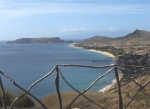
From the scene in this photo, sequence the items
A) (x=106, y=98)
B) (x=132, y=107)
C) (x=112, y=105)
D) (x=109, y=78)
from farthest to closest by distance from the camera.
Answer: (x=109, y=78) < (x=106, y=98) < (x=112, y=105) < (x=132, y=107)

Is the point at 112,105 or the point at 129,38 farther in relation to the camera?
the point at 129,38

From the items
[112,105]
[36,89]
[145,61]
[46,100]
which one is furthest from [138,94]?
[145,61]

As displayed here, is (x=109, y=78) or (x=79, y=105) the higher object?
(x=79, y=105)

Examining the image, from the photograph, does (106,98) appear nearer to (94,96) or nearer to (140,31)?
(94,96)

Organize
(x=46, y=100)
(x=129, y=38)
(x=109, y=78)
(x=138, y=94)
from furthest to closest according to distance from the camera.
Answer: (x=129, y=38), (x=109, y=78), (x=46, y=100), (x=138, y=94)

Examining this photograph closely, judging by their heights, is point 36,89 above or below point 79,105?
below

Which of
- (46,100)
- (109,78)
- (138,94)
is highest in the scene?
(138,94)

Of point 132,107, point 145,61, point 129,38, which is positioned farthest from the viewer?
point 129,38

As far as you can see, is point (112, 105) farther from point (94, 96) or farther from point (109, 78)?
point (109, 78)

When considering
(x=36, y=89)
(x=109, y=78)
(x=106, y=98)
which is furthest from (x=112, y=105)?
(x=109, y=78)
